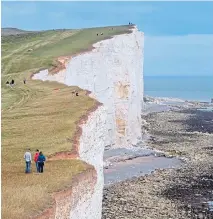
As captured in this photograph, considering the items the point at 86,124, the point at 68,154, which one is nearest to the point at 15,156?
the point at 68,154

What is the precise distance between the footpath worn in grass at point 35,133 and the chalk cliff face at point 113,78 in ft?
8.26

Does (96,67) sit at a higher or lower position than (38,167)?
higher

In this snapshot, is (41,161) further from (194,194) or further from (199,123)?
(199,123)

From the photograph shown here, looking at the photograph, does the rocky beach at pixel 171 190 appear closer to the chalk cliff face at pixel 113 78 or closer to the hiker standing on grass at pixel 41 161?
the chalk cliff face at pixel 113 78

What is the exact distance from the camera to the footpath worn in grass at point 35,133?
15.4 meters

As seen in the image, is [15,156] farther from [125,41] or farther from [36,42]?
[36,42]

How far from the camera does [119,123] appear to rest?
4900cm

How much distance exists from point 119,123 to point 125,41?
8226 millimetres

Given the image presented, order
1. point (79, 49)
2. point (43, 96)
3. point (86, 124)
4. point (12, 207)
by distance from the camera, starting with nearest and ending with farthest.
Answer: point (12, 207) → point (86, 124) → point (43, 96) → point (79, 49)

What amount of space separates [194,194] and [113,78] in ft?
59.7

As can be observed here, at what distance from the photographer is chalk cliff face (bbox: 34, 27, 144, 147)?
44.4 metres

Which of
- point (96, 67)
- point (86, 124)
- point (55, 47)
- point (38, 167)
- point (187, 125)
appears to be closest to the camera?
point (38, 167)

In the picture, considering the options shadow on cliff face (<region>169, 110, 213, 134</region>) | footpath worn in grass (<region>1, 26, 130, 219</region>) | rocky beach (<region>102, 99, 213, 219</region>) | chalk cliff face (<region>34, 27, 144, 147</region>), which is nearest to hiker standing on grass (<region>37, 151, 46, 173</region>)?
footpath worn in grass (<region>1, 26, 130, 219</region>)

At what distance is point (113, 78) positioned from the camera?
49094 mm
